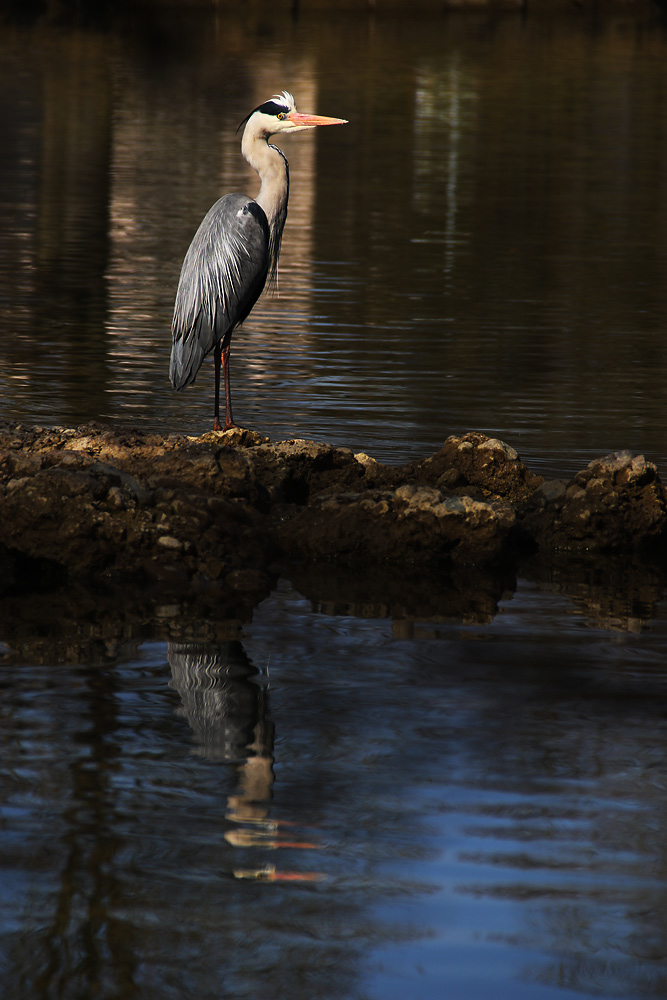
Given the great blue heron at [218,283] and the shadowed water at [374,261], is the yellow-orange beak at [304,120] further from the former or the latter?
the shadowed water at [374,261]

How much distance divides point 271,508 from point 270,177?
108 inches

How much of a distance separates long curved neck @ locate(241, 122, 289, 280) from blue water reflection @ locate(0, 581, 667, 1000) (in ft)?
13.5

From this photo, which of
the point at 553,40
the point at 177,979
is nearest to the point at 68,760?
the point at 177,979

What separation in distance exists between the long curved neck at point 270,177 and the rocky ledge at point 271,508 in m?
1.96

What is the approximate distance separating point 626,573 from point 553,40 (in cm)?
5814

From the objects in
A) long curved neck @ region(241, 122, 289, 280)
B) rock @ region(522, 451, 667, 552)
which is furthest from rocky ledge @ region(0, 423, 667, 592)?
long curved neck @ region(241, 122, 289, 280)

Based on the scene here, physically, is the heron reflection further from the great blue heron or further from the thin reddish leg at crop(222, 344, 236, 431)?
the great blue heron

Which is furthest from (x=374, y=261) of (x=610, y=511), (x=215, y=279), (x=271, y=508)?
(x=610, y=511)

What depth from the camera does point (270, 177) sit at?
9219 millimetres

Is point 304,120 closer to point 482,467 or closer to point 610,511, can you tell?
point 482,467

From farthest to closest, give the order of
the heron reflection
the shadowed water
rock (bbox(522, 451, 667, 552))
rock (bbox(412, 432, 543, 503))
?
the shadowed water < rock (bbox(412, 432, 543, 503)) < rock (bbox(522, 451, 667, 552)) < the heron reflection

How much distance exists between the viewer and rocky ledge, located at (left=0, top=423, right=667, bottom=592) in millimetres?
6441

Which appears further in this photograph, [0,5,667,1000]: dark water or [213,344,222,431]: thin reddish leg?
[213,344,222,431]: thin reddish leg

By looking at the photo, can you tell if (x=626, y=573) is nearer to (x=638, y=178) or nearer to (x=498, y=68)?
(x=638, y=178)
